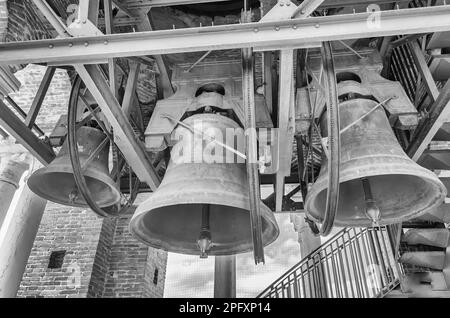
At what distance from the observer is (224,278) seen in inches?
275

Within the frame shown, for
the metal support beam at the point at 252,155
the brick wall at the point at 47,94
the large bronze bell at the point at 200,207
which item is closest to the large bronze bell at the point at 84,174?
the large bronze bell at the point at 200,207

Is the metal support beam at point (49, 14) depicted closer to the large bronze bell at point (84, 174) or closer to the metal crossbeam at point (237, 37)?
the metal crossbeam at point (237, 37)

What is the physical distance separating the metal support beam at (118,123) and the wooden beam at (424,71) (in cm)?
203

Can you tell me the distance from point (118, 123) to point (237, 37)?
100 cm

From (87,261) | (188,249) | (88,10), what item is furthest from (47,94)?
(188,249)

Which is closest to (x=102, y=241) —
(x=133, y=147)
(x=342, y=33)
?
(x=133, y=147)

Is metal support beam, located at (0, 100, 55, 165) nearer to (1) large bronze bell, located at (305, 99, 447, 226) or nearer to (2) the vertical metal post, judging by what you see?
(1) large bronze bell, located at (305, 99, 447, 226)

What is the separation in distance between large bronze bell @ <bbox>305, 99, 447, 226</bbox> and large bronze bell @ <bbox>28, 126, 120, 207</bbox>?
153 centimetres

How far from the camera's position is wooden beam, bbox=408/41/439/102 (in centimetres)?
271

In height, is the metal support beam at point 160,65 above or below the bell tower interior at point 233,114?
above

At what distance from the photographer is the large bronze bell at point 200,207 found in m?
2.22

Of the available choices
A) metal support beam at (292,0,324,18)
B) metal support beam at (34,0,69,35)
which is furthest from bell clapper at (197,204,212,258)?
metal support beam at (34,0,69,35)
